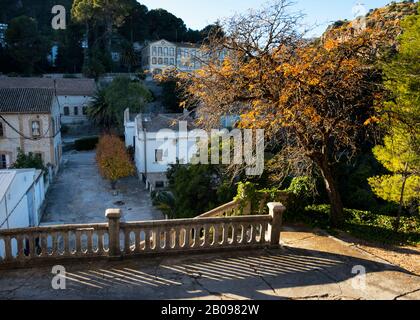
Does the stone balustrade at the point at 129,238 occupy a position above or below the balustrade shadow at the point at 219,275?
above

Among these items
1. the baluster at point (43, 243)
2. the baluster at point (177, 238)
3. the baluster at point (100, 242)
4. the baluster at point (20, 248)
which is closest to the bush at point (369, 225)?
the baluster at point (177, 238)

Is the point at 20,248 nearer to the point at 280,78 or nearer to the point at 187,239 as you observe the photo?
the point at 187,239

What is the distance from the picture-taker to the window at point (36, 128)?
98.5 feet

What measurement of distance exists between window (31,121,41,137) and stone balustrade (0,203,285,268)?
942 inches

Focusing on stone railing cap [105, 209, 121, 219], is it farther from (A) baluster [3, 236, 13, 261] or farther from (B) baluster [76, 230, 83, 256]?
(A) baluster [3, 236, 13, 261]

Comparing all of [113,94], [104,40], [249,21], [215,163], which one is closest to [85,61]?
[104,40]

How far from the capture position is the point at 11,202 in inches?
551

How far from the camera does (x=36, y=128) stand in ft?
99.1

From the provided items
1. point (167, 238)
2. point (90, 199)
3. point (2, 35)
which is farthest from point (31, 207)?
point (2, 35)

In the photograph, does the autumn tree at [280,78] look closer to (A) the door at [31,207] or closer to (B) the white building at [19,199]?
(B) the white building at [19,199]

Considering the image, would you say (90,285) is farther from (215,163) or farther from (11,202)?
(215,163)

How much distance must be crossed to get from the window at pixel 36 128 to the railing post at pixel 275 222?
1032 inches
